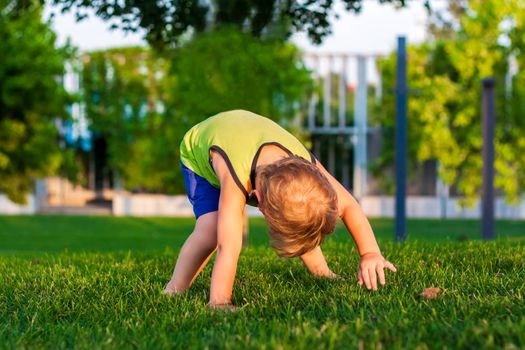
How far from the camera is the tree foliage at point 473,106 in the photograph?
73.3 feet

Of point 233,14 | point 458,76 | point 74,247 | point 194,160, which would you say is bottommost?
point 74,247

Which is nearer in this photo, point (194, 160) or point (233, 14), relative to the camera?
point (194, 160)

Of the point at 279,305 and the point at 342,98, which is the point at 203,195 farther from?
the point at 342,98

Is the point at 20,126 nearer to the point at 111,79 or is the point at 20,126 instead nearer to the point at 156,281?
the point at 111,79

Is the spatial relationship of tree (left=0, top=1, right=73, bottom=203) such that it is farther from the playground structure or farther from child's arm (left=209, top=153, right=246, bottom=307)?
A: child's arm (left=209, top=153, right=246, bottom=307)

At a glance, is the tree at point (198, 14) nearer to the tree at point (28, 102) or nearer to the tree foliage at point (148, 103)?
the tree foliage at point (148, 103)

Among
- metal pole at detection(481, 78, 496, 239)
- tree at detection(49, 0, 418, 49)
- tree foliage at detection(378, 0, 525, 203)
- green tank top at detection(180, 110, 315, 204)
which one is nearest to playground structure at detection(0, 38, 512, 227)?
tree foliage at detection(378, 0, 525, 203)

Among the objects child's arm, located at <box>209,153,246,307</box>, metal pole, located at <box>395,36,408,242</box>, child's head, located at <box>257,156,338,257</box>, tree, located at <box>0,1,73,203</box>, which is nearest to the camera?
child's head, located at <box>257,156,338,257</box>

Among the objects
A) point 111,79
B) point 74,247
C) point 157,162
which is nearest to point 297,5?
point 74,247

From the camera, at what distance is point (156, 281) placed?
464cm

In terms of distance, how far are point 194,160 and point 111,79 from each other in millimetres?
22565

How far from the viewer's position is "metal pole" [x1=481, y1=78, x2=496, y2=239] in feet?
34.3

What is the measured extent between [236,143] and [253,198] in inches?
12.4

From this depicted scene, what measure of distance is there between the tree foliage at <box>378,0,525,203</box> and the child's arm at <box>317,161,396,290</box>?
62.0 ft
